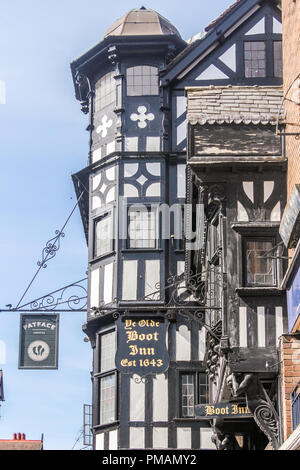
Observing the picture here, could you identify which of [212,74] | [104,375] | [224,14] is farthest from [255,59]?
[104,375]

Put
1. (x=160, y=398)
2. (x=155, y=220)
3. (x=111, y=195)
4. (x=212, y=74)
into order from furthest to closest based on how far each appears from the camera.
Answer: (x=212, y=74) < (x=111, y=195) < (x=155, y=220) < (x=160, y=398)

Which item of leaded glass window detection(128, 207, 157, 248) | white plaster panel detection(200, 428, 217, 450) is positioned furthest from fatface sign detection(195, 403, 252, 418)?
leaded glass window detection(128, 207, 157, 248)

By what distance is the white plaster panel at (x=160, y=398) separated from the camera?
3033cm

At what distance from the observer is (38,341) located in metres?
29.5

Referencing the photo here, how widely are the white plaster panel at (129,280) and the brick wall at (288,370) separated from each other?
381 inches

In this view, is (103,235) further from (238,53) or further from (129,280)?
(238,53)

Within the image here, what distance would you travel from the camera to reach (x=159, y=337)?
27812 mm

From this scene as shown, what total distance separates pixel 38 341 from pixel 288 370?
30.6 ft

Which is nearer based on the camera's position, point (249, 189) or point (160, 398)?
point (249, 189)

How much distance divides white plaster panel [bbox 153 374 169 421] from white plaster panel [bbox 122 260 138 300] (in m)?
2.10

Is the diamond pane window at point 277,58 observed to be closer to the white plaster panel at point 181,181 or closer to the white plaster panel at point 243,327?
the white plaster panel at point 181,181

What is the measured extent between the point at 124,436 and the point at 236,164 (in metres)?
9.29

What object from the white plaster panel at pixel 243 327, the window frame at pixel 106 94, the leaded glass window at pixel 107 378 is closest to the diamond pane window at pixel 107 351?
the leaded glass window at pixel 107 378
